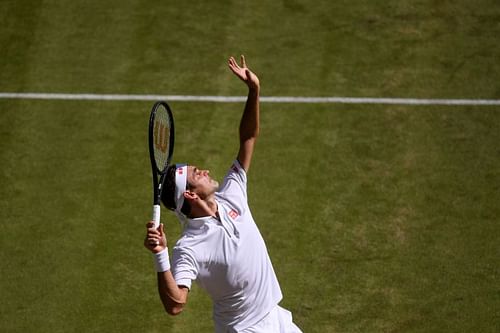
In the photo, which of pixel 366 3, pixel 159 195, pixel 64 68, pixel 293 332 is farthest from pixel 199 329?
pixel 366 3

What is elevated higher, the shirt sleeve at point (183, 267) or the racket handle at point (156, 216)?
the racket handle at point (156, 216)

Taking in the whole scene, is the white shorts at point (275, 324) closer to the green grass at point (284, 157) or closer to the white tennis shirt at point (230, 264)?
the white tennis shirt at point (230, 264)

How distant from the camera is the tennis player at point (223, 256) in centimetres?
809

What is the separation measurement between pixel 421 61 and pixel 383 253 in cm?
347

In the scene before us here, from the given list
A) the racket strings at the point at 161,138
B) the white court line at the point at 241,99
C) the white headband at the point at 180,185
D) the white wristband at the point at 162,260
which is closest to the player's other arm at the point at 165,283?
the white wristband at the point at 162,260

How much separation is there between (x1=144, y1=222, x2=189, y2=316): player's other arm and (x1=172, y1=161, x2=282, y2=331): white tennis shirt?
25 cm

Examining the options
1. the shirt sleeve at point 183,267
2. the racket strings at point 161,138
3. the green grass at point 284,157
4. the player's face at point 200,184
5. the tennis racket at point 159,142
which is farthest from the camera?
the green grass at point 284,157

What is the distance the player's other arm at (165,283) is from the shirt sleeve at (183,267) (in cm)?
11

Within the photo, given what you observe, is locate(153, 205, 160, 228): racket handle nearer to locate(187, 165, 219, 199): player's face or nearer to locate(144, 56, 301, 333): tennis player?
locate(144, 56, 301, 333): tennis player

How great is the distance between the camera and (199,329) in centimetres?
1016

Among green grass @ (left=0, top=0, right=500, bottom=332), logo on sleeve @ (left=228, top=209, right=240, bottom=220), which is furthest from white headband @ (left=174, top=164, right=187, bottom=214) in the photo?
green grass @ (left=0, top=0, right=500, bottom=332)

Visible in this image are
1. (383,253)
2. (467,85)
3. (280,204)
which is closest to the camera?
(383,253)

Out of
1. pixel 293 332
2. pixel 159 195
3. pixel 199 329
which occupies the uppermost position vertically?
pixel 159 195

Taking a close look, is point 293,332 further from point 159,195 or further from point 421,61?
point 421,61
